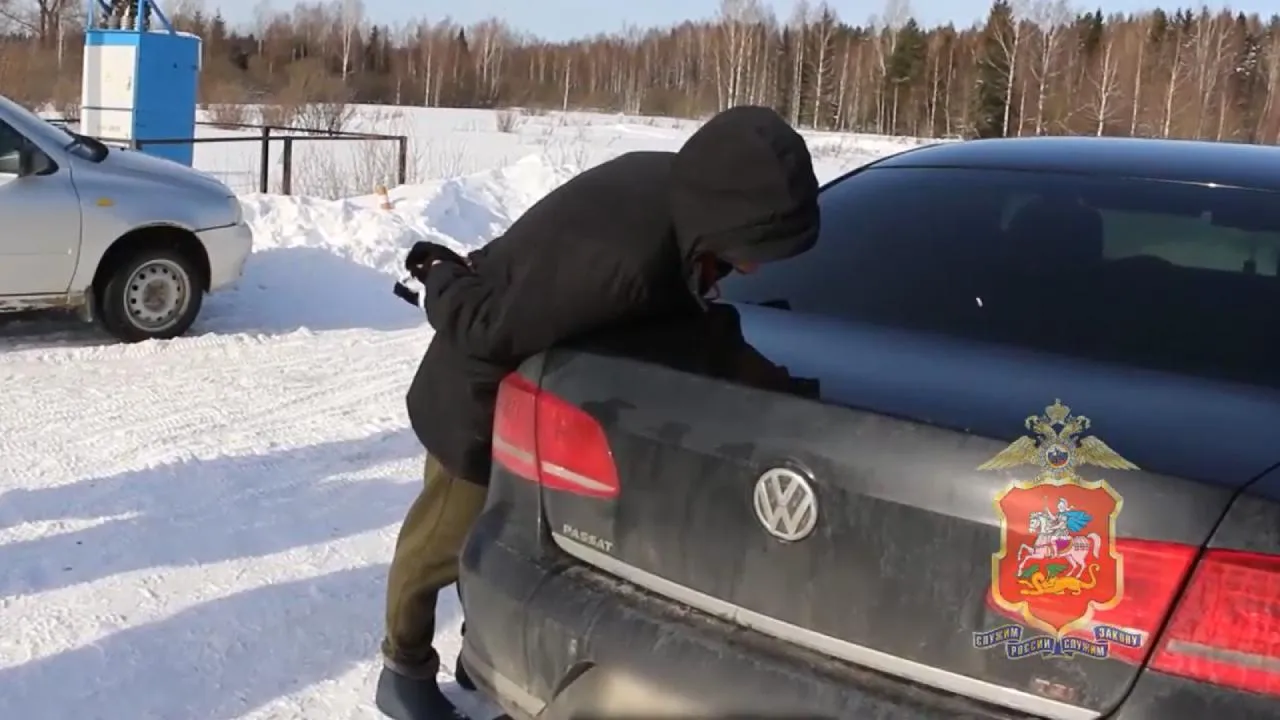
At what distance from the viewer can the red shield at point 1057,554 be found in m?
1.67

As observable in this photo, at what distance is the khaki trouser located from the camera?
9.45ft

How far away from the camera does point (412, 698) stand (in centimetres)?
305

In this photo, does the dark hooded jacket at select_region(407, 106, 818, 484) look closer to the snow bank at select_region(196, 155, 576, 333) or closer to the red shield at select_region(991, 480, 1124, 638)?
the red shield at select_region(991, 480, 1124, 638)

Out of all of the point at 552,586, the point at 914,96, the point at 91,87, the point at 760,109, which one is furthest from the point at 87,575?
the point at 914,96

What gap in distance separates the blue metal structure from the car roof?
41.8 ft

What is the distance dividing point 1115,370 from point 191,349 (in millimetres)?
5775

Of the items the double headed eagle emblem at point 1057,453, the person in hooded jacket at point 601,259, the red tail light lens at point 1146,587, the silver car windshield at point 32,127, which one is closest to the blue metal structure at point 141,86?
the silver car windshield at point 32,127

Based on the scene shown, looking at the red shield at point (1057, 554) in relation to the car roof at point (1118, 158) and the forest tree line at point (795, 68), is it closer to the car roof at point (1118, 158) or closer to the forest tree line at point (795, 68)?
the car roof at point (1118, 158)

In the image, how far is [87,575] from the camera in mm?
3844

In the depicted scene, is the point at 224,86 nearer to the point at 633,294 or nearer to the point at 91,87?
the point at 91,87

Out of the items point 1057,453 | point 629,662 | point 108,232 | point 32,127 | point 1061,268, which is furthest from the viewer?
point 108,232

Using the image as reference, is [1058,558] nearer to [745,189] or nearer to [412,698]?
[745,189]

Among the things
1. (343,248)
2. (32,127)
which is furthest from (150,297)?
(343,248)

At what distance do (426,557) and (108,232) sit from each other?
4.77 m
